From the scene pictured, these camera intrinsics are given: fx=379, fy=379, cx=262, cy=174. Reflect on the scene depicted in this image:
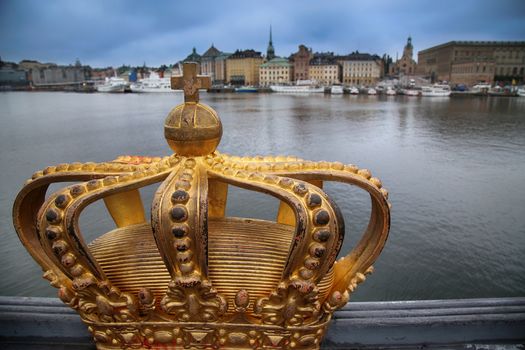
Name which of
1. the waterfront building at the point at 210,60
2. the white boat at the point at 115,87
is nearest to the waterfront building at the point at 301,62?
the waterfront building at the point at 210,60

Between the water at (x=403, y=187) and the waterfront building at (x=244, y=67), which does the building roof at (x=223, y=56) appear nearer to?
the waterfront building at (x=244, y=67)

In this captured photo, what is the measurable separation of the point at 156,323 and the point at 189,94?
3.66 ft

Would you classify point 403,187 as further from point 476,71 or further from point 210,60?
point 210,60

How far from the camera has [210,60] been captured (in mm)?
84562

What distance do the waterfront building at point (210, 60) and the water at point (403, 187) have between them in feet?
216

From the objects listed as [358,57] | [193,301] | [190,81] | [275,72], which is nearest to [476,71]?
[358,57]

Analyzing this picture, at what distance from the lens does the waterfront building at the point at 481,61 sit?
64125 mm

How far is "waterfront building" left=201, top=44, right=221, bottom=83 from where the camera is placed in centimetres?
8294

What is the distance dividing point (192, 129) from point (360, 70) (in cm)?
7937

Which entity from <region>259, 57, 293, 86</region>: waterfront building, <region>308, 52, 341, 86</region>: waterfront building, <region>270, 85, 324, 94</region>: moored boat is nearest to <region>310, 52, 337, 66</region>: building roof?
<region>308, 52, 341, 86</region>: waterfront building

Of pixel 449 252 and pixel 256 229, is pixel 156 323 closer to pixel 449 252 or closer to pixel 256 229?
pixel 256 229

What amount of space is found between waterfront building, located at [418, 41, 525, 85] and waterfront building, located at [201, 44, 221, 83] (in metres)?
47.6

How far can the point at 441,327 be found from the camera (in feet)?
7.45

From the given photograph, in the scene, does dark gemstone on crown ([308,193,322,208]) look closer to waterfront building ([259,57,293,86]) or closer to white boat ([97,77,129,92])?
white boat ([97,77,129,92])
